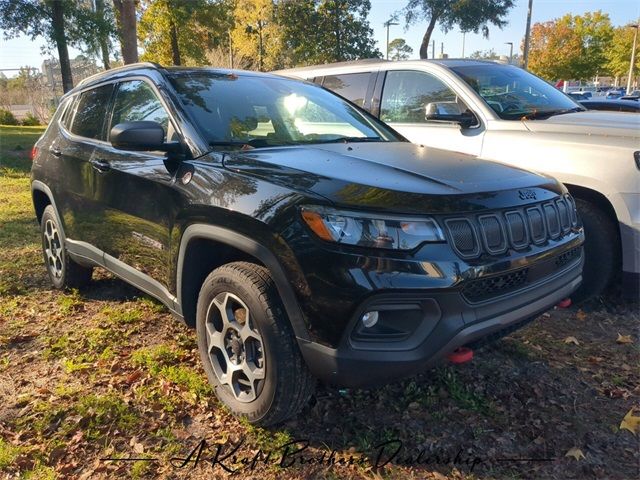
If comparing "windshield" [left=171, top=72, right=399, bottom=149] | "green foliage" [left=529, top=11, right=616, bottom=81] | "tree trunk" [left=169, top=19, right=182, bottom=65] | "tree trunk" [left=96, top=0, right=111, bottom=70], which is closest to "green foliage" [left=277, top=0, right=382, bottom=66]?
"tree trunk" [left=169, top=19, right=182, bottom=65]

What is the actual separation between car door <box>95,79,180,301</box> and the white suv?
238 cm

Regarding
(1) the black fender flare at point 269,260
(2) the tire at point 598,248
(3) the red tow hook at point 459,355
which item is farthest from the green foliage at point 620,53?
(1) the black fender flare at point 269,260

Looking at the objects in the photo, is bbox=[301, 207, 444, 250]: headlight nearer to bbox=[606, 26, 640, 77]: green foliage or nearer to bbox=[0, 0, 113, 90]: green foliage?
bbox=[0, 0, 113, 90]: green foliage

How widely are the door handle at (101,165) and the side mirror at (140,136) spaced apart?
0.66m

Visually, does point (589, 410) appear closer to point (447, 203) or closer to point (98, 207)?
point (447, 203)

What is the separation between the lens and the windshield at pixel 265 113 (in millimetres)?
3033

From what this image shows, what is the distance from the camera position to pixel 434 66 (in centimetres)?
501

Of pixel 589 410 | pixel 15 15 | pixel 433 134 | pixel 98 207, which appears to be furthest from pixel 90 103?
pixel 15 15

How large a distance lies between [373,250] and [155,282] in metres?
1.63

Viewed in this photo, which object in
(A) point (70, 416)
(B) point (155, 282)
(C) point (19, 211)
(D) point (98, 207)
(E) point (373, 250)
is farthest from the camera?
(C) point (19, 211)

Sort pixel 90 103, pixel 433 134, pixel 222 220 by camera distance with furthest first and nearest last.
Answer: pixel 433 134 < pixel 90 103 < pixel 222 220

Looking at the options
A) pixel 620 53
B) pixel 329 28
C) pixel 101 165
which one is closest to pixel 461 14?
pixel 329 28

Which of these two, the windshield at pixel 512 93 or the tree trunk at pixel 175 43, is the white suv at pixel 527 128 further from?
the tree trunk at pixel 175 43

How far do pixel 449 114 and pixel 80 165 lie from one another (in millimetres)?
2957
